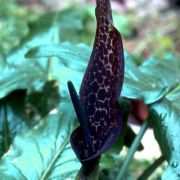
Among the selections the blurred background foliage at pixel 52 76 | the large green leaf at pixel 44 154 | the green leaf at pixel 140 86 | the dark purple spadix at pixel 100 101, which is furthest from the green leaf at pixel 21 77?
the dark purple spadix at pixel 100 101

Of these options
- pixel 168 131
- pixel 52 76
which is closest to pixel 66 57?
pixel 52 76

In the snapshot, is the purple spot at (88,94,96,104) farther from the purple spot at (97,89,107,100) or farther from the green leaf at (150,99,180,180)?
the green leaf at (150,99,180,180)

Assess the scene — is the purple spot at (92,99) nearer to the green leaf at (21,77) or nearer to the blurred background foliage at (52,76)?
the blurred background foliage at (52,76)

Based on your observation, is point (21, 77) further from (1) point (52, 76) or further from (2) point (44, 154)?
(2) point (44, 154)

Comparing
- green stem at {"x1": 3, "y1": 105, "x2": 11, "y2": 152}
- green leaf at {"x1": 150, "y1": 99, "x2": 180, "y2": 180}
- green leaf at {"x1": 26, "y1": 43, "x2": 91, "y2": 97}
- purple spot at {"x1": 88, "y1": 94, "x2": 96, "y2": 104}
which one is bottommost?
green leaf at {"x1": 150, "y1": 99, "x2": 180, "y2": 180}

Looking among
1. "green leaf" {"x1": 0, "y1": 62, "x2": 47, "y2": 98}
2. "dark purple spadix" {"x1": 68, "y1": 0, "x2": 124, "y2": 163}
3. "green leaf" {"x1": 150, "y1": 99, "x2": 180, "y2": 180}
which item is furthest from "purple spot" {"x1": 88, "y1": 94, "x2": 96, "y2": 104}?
"green leaf" {"x1": 0, "y1": 62, "x2": 47, "y2": 98}

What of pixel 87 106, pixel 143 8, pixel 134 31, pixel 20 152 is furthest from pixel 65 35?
pixel 143 8
